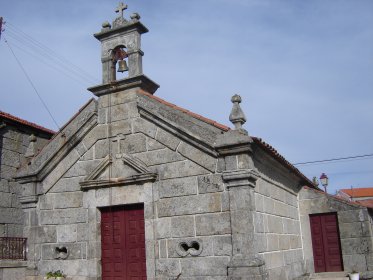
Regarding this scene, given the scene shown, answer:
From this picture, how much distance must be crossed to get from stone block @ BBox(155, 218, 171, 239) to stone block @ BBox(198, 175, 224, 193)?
36.9 inches

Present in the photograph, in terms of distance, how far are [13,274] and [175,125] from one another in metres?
5.67

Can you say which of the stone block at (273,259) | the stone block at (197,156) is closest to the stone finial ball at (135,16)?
the stone block at (197,156)

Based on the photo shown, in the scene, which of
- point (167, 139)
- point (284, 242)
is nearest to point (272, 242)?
point (284, 242)

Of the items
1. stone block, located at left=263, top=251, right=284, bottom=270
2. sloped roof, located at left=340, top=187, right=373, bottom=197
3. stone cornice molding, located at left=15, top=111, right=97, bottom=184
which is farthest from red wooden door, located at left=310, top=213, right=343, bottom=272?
sloped roof, located at left=340, top=187, right=373, bottom=197

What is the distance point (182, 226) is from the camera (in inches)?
317

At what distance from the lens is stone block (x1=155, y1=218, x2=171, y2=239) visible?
26.8 feet

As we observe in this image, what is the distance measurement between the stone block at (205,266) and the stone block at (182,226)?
1.60ft

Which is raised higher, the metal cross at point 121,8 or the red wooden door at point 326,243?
the metal cross at point 121,8

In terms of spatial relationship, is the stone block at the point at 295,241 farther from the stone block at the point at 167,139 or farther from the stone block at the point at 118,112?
the stone block at the point at 118,112

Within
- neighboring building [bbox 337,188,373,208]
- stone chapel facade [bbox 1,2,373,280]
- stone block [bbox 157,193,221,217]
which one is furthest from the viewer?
neighboring building [bbox 337,188,373,208]

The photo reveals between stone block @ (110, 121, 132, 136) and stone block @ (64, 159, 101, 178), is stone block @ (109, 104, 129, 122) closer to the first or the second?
stone block @ (110, 121, 132, 136)

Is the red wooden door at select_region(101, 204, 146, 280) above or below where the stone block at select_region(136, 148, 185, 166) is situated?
below

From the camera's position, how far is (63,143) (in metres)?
9.70

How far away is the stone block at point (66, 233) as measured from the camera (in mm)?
9211
